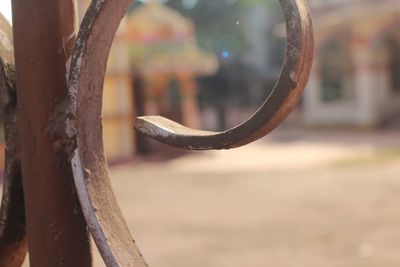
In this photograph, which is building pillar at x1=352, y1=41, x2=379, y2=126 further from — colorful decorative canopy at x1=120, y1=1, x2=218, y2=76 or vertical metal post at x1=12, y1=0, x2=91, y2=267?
vertical metal post at x1=12, y1=0, x2=91, y2=267

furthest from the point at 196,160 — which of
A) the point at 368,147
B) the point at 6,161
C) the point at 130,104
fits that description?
the point at 6,161

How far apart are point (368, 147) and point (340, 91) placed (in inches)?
209

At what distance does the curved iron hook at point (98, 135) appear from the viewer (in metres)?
0.84

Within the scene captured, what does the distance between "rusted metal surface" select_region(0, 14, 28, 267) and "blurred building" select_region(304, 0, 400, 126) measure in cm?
1517

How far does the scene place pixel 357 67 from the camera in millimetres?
15836

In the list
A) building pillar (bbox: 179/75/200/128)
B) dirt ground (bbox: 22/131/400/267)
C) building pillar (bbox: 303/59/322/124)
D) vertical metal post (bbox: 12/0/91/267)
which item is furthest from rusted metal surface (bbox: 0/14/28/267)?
building pillar (bbox: 303/59/322/124)

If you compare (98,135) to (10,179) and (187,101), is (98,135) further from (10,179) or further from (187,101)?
(187,101)

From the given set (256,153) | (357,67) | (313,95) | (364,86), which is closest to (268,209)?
(256,153)

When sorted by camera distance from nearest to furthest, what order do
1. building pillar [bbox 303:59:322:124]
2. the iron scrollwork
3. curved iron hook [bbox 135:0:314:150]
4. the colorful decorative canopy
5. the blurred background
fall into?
1. curved iron hook [bbox 135:0:314:150]
2. the iron scrollwork
3. the blurred background
4. the colorful decorative canopy
5. building pillar [bbox 303:59:322:124]

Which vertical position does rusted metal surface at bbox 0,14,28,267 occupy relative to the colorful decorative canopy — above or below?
below

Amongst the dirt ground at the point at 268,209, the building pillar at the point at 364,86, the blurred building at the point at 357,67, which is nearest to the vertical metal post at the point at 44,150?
the dirt ground at the point at 268,209

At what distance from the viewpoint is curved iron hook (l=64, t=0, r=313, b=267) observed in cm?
84

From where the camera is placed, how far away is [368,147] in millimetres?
12023

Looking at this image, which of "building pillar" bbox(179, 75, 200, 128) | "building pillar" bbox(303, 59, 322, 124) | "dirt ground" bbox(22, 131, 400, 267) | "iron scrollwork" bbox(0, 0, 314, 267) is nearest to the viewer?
"iron scrollwork" bbox(0, 0, 314, 267)
